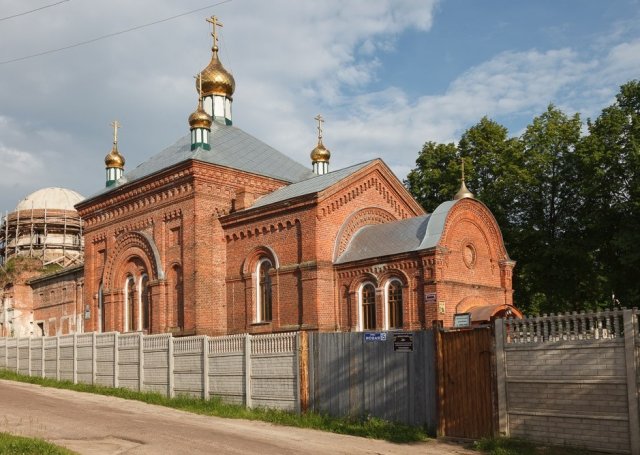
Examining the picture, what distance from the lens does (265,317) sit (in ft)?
71.1

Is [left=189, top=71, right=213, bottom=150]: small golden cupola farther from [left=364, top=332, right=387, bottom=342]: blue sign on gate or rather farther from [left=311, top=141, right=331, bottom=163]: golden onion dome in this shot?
[left=364, top=332, right=387, bottom=342]: blue sign on gate

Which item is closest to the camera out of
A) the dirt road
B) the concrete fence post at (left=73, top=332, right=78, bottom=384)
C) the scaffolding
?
the dirt road

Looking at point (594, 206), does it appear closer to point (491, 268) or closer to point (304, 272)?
point (491, 268)

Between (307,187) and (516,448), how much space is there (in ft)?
43.0

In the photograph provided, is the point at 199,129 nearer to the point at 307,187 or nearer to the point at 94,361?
the point at 307,187

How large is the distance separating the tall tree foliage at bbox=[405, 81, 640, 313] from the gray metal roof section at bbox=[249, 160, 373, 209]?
28.5 ft

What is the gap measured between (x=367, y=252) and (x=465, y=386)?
29.0ft

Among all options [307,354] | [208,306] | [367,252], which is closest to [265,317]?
[208,306]

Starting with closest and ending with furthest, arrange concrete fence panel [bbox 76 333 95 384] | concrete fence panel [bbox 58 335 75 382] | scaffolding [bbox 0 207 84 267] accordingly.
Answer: concrete fence panel [bbox 76 333 95 384] → concrete fence panel [bbox 58 335 75 382] → scaffolding [bbox 0 207 84 267]

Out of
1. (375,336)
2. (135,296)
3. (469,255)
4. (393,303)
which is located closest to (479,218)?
(469,255)

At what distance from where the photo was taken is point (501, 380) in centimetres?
1125

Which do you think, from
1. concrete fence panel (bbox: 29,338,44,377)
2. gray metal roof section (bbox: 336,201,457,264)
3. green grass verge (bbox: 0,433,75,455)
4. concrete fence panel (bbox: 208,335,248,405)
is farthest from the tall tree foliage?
green grass verge (bbox: 0,433,75,455)

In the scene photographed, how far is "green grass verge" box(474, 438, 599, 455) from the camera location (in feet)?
33.9

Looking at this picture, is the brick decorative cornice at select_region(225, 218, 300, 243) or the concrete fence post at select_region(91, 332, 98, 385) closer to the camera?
the concrete fence post at select_region(91, 332, 98, 385)
